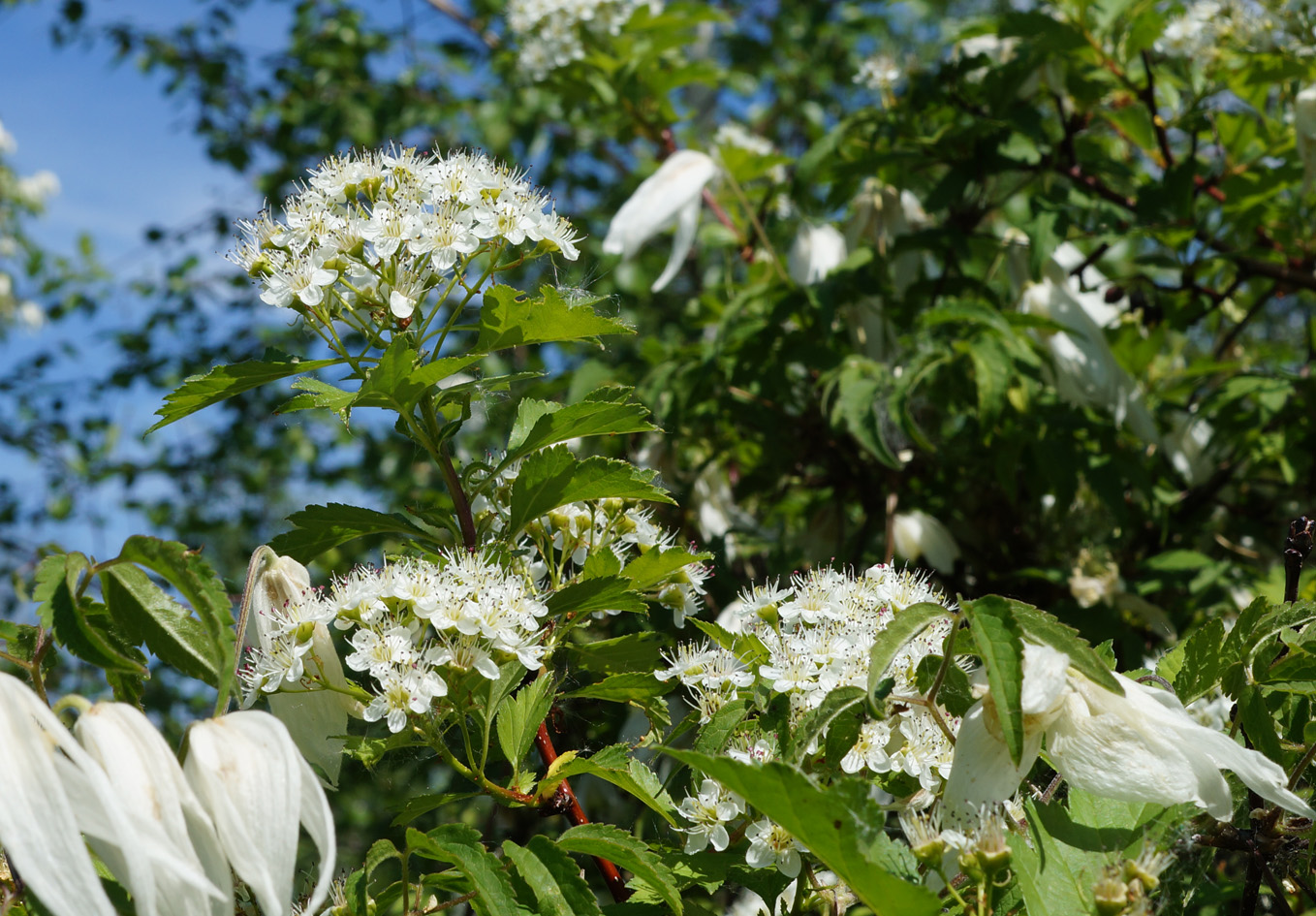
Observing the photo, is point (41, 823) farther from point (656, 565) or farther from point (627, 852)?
point (656, 565)

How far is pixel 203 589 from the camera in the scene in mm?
621

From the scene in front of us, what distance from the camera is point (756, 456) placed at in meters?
2.04

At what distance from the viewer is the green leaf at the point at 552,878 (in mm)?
694

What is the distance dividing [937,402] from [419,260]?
1134 millimetres

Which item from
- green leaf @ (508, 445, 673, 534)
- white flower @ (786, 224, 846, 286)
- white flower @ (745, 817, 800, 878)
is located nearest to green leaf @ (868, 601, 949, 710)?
white flower @ (745, 817, 800, 878)

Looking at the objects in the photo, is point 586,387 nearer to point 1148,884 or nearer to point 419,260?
point 419,260

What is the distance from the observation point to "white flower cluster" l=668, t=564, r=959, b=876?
720 millimetres

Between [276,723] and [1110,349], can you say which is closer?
[276,723]

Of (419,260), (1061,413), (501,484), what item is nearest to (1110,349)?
(1061,413)

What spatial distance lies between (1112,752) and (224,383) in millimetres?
666

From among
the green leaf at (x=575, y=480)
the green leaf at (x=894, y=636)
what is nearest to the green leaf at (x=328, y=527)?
the green leaf at (x=575, y=480)

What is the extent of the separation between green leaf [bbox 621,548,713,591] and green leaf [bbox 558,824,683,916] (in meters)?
0.22

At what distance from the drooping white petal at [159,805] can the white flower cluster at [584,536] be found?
0.37 meters

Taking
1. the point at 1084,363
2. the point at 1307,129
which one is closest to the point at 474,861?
the point at 1084,363
